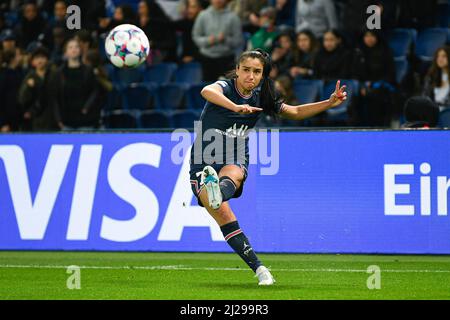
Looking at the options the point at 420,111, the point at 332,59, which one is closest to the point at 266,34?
the point at 332,59

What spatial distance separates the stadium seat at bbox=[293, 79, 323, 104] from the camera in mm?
14617

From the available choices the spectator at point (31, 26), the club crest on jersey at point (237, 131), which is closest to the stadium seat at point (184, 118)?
the spectator at point (31, 26)

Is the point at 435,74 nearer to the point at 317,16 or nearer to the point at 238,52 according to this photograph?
the point at 317,16

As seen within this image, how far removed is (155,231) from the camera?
39.1 feet

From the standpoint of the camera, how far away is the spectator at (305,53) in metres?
14.7

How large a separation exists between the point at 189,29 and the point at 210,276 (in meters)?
7.56

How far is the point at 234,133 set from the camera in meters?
8.91

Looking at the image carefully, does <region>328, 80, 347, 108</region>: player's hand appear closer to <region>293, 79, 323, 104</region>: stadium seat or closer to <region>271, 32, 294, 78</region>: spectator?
<region>293, 79, 323, 104</region>: stadium seat

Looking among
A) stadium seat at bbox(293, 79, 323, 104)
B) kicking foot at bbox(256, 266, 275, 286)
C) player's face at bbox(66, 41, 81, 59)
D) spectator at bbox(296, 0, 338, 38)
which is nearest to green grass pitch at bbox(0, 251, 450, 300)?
kicking foot at bbox(256, 266, 275, 286)

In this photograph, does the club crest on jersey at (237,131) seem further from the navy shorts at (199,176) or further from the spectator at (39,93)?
the spectator at (39,93)

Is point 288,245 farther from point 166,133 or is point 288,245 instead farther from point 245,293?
point 245,293

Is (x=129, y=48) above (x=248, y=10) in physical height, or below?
below

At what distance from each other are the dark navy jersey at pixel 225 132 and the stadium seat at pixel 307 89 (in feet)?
18.9

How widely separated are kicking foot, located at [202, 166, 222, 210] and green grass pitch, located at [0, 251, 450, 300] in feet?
2.47
